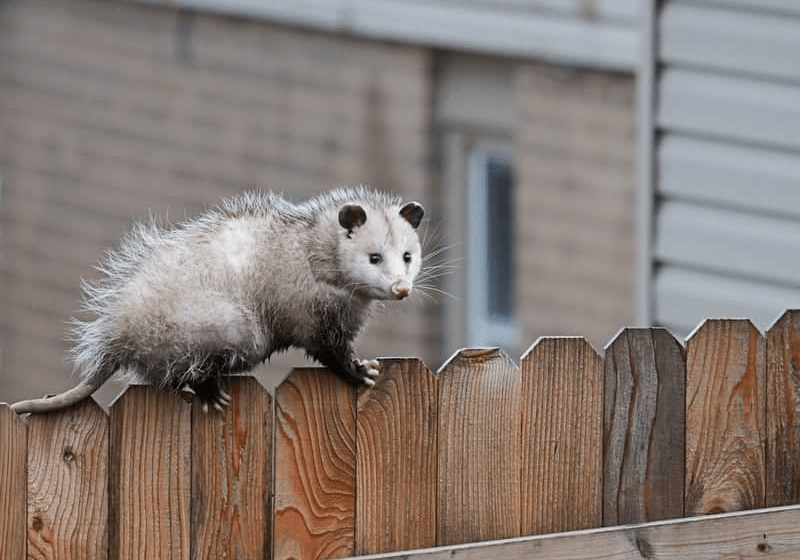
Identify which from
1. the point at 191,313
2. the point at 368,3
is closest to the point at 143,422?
the point at 191,313

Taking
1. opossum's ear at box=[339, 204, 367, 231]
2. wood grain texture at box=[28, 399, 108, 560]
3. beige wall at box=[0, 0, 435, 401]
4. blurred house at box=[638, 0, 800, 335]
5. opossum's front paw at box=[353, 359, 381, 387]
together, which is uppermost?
beige wall at box=[0, 0, 435, 401]

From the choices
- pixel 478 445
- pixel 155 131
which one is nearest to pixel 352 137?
pixel 155 131

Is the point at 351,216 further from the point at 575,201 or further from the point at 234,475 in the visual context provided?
the point at 575,201

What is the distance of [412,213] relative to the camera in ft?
9.23

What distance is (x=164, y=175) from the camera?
7.93 metres

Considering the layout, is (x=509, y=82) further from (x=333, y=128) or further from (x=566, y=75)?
(x=333, y=128)

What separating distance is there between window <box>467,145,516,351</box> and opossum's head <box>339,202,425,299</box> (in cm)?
431

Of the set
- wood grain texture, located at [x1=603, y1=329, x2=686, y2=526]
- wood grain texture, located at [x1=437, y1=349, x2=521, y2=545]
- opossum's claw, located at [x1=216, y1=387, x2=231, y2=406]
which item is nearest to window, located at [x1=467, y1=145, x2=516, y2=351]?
wood grain texture, located at [x1=603, y1=329, x2=686, y2=526]

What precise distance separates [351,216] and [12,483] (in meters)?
0.77

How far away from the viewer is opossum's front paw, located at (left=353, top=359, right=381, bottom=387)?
248cm

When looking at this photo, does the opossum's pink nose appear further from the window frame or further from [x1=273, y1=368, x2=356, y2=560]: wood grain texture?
the window frame

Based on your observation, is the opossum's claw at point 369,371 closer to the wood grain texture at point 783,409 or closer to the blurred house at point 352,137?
the wood grain texture at point 783,409

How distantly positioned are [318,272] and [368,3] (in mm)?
4492

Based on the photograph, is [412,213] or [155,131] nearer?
[412,213]
